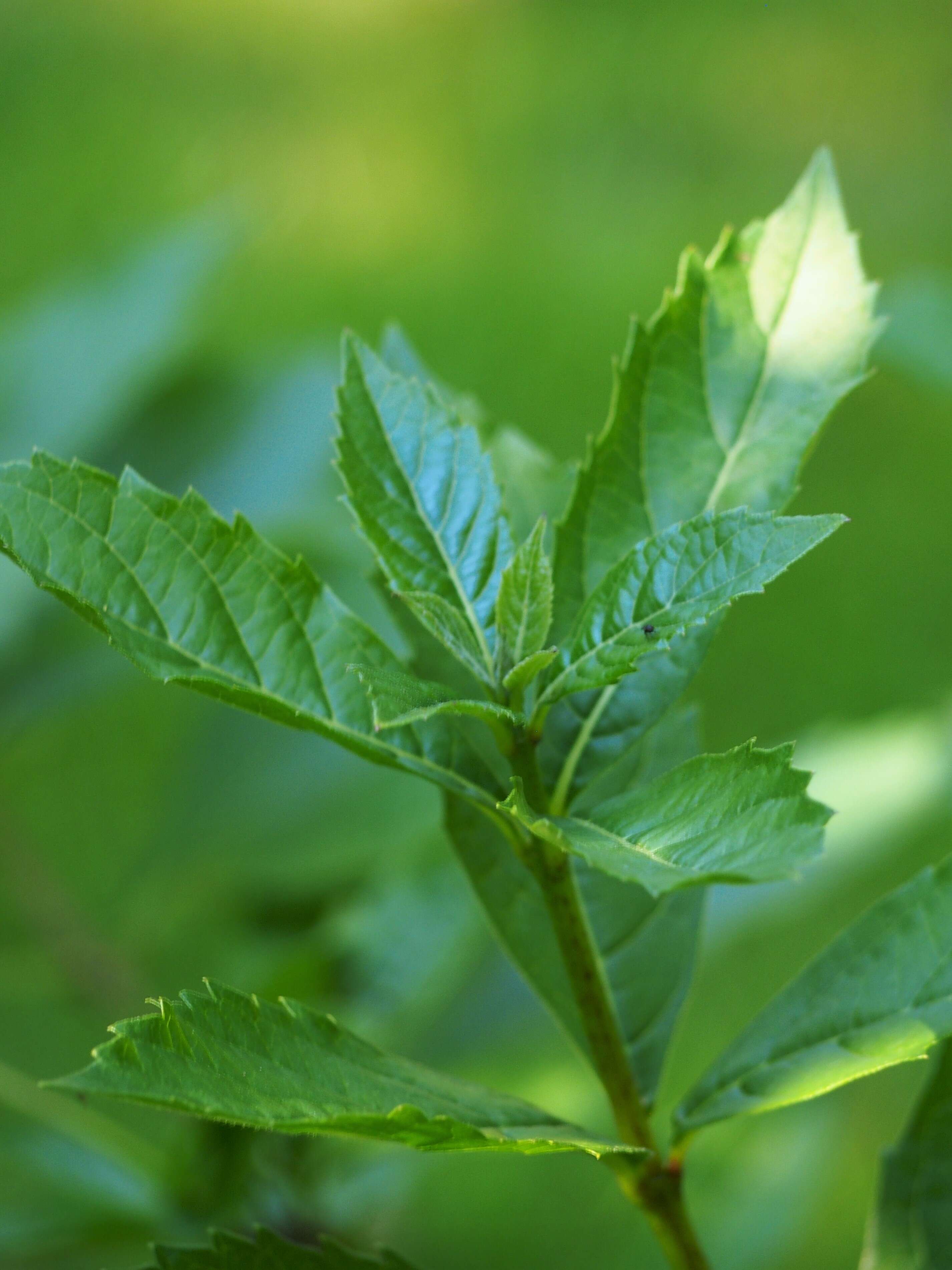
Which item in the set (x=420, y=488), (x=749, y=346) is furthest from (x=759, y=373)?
(x=420, y=488)

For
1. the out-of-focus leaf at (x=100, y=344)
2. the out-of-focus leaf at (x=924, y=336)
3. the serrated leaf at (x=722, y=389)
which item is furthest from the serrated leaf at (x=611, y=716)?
the out-of-focus leaf at (x=100, y=344)

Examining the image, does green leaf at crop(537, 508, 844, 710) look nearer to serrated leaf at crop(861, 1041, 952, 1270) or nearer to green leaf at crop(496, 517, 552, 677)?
green leaf at crop(496, 517, 552, 677)

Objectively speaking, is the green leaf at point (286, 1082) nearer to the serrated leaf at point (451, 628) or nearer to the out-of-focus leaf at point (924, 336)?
the serrated leaf at point (451, 628)

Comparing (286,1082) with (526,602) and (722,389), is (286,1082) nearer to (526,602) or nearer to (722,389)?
(526,602)

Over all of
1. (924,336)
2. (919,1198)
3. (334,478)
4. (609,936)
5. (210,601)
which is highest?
(334,478)

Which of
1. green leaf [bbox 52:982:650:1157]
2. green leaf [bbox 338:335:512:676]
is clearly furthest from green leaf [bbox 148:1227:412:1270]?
green leaf [bbox 338:335:512:676]
